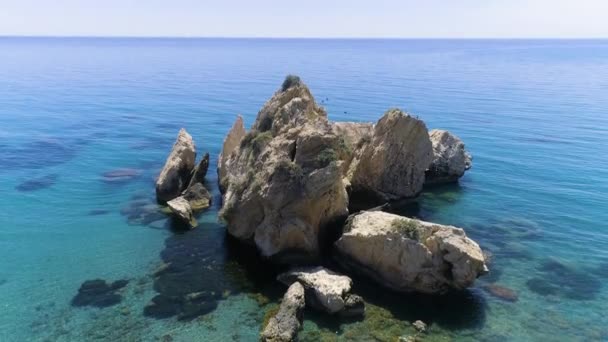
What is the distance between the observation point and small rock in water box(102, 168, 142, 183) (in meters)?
48.2

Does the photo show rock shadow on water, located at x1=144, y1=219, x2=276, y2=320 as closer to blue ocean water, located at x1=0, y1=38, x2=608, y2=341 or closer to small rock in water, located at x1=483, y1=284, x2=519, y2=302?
blue ocean water, located at x1=0, y1=38, x2=608, y2=341

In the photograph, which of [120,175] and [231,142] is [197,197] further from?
[120,175]

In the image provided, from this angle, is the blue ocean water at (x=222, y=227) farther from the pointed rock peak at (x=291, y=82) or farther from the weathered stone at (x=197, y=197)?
the pointed rock peak at (x=291, y=82)

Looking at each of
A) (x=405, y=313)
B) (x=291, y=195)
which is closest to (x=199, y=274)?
(x=291, y=195)

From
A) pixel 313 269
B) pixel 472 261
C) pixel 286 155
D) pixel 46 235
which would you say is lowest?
pixel 46 235

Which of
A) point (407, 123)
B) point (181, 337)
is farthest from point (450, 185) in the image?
point (181, 337)

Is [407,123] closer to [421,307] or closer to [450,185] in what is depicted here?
[450,185]

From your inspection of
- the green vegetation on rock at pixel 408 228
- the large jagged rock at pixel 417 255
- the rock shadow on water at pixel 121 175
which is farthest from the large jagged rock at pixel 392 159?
the rock shadow on water at pixel 121 175

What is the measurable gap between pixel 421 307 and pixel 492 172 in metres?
29.2

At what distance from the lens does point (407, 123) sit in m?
40.8

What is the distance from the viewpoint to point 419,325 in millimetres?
25266

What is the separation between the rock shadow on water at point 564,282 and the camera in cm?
2906

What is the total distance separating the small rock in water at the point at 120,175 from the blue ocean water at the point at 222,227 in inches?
23.2

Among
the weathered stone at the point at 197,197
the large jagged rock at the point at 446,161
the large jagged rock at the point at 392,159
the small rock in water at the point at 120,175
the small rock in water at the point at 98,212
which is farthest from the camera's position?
the large jagged rock at the point at 446,161
